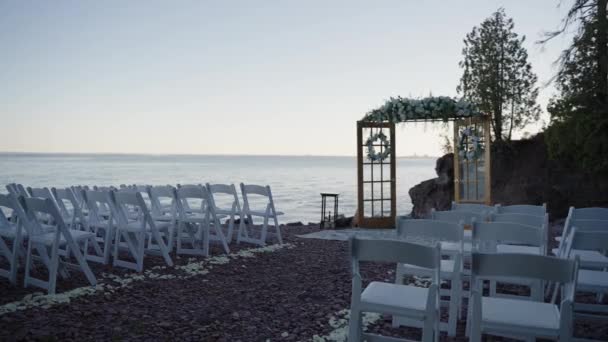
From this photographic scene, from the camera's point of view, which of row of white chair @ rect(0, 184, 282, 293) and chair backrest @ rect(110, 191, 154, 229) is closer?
row of white chair @ rect(0, 184, 282, 293)

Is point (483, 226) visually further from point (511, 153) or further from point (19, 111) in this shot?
point (19, 111)

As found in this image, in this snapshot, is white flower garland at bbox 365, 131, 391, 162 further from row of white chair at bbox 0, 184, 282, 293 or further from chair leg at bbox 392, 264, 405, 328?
chair leg at bbox 392, 264, 405, 328

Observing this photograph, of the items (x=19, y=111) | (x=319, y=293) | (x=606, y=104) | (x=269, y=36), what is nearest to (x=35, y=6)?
(x=269, y=36)

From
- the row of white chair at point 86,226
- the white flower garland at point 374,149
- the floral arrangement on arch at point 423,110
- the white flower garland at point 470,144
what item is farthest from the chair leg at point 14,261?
the white flower garland at point 470,144

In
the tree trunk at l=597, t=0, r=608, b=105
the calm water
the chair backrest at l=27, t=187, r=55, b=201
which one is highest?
the tree trunk at l=597, t=0, r=608, b=105

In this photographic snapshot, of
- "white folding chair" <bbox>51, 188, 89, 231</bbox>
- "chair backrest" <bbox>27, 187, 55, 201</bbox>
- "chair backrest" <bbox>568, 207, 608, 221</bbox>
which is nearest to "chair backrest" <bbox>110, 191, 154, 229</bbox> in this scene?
"white folding chair" <bbox>51, 188, 89, 231</bbox>

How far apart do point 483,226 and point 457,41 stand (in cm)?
1306

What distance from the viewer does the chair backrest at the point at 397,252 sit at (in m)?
2.33

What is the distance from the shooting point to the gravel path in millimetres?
3207

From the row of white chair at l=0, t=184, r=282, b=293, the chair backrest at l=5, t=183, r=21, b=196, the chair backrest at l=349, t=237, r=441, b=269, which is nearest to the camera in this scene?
the chair backrest at l=349, t=237, r=441, b=269

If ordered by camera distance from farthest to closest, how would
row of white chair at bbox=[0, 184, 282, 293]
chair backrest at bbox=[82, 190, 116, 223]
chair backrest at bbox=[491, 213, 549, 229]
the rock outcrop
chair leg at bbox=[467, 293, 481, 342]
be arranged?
the rock outcrop < chair backrest at bbox=[82, 190, 116, 223] < row of white chair at bbox=[0, 184, 282, 293] < chair backrest at bbox=[491, 213, 549, 229] < chair leg at bbox=[467, 293, 481, 342]

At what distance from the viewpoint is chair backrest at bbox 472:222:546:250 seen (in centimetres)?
287

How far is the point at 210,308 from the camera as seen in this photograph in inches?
152

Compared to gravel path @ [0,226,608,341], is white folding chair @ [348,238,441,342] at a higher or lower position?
higher
